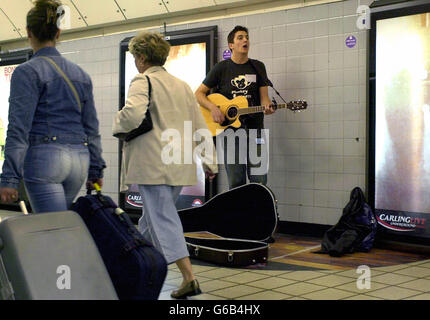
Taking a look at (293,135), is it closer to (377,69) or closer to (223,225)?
(377,69)

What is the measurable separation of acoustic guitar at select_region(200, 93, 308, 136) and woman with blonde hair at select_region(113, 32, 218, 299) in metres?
1.96

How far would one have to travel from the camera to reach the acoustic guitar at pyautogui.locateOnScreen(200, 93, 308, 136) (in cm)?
556

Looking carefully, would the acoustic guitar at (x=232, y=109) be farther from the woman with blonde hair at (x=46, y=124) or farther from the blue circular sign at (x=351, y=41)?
the woman with blonde hair at (x=46, y=124)

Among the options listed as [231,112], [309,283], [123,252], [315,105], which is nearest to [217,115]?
[231,112]

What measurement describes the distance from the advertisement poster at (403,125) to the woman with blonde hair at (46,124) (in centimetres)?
317

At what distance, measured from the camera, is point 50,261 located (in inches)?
87.6

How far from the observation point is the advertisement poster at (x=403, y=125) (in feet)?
16.9

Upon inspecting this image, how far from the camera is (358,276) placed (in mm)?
4238

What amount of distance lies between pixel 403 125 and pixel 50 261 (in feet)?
12.5

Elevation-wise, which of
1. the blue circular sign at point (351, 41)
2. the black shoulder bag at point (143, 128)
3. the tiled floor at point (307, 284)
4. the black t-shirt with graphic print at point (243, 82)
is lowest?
the tiled floor at point (307, 284)

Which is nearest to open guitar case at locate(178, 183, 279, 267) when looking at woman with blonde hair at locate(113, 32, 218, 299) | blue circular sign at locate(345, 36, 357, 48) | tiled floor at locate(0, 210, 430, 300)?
tiled floor at locate(0, 210, 430, 300)

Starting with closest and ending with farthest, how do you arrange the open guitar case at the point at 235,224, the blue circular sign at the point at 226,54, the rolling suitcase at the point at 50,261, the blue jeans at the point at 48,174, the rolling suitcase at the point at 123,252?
the rolling suitcase at the point at 50,261 < the rolling suitcase at the point at 123,252 < the blue jeans at the point at 48,174 < the open guitar case at the point at 235,224 < the blue circular sign at the point at 226,54

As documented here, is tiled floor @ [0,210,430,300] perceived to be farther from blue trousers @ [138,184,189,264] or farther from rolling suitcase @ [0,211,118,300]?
rolling suitcase @ [0,211,118,300]


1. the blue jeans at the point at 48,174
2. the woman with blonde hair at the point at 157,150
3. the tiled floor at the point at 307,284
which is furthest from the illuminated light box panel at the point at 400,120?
the blue jeans at the point at 48,174
